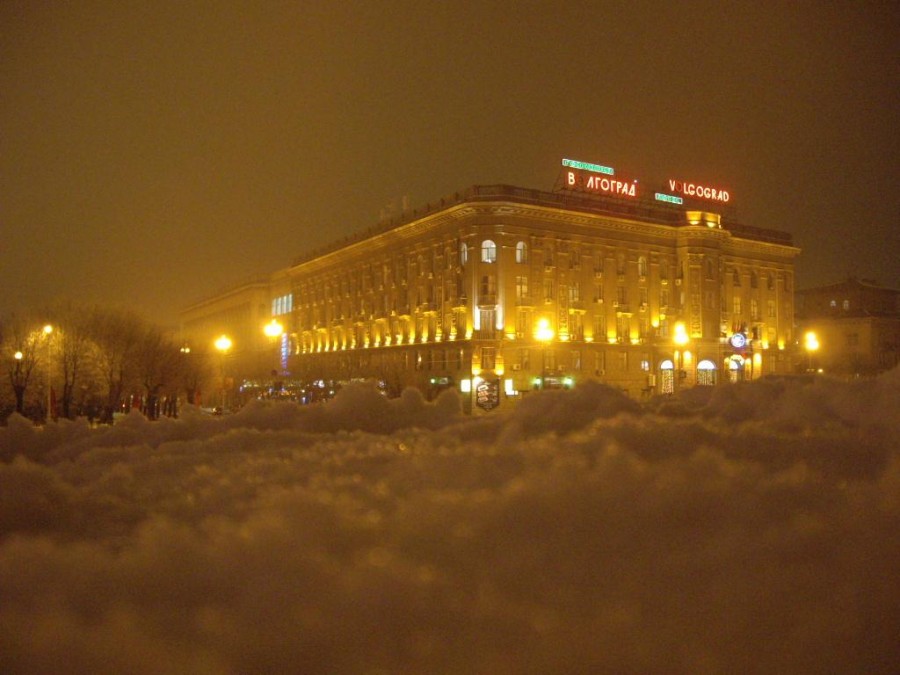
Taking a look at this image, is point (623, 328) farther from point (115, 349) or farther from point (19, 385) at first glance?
point (19, 385)

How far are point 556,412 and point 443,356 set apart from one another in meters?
66.6

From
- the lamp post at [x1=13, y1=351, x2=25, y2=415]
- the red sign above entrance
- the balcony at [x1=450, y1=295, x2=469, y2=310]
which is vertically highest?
the red sign above entrance

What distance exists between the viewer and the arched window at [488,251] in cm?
6888

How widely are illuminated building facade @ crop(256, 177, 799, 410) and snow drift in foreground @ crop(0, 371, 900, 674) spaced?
5587 cm

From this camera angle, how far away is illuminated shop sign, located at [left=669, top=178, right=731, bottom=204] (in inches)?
3103

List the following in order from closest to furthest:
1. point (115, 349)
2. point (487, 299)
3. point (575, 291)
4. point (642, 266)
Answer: point (115, 349), point (487, 299), point (575, 291), point (642, 266)

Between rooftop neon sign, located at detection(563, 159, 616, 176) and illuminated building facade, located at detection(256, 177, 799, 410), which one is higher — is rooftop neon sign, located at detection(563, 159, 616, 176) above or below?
above

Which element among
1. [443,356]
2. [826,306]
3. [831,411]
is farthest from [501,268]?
[831,411]

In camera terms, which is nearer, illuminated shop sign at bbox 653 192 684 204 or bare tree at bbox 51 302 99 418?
bare tree at bbox 51 302 99 418

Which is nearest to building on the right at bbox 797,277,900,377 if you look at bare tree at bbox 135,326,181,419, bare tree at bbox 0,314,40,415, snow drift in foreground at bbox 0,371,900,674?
bare tree at bbox 135,326,181,419

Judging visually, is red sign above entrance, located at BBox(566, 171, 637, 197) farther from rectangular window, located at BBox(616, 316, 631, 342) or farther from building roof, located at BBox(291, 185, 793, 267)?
rectangular window, located at BBox(616, 316, 631, 342)

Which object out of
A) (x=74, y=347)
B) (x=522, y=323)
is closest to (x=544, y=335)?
(x=522, y=323)

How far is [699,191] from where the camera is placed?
80.2 meters

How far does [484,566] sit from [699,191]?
82418mm
